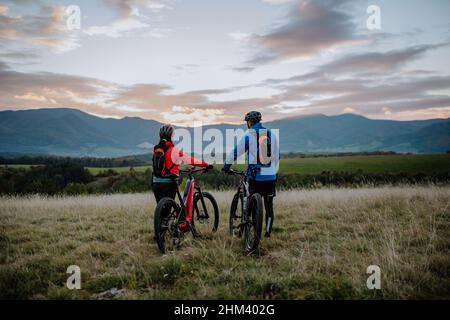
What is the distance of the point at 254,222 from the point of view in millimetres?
6105

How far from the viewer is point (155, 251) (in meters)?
6.54

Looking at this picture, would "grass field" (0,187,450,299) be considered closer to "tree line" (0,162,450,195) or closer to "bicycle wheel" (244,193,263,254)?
"bicycle wheel" (244,193,263,254)

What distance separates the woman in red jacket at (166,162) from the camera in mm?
6770

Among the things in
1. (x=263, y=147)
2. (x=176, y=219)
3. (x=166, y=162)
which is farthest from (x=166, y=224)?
(x=263, y=147)

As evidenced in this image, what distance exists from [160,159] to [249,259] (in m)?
2.83

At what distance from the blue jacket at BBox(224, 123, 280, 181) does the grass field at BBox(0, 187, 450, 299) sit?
152 centimetres

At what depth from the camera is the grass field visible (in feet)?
14.4

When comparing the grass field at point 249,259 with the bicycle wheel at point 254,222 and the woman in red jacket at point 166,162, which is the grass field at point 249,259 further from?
the woman in red jacket at point 166,162

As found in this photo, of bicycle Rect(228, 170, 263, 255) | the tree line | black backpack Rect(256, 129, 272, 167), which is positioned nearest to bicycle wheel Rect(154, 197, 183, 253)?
bicycle Rect(228, 170, 263, 255)

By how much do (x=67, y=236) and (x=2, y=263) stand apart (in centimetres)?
202

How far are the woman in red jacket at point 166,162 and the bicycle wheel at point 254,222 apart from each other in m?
1.73

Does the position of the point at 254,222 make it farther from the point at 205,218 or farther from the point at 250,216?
the point at 205,218
